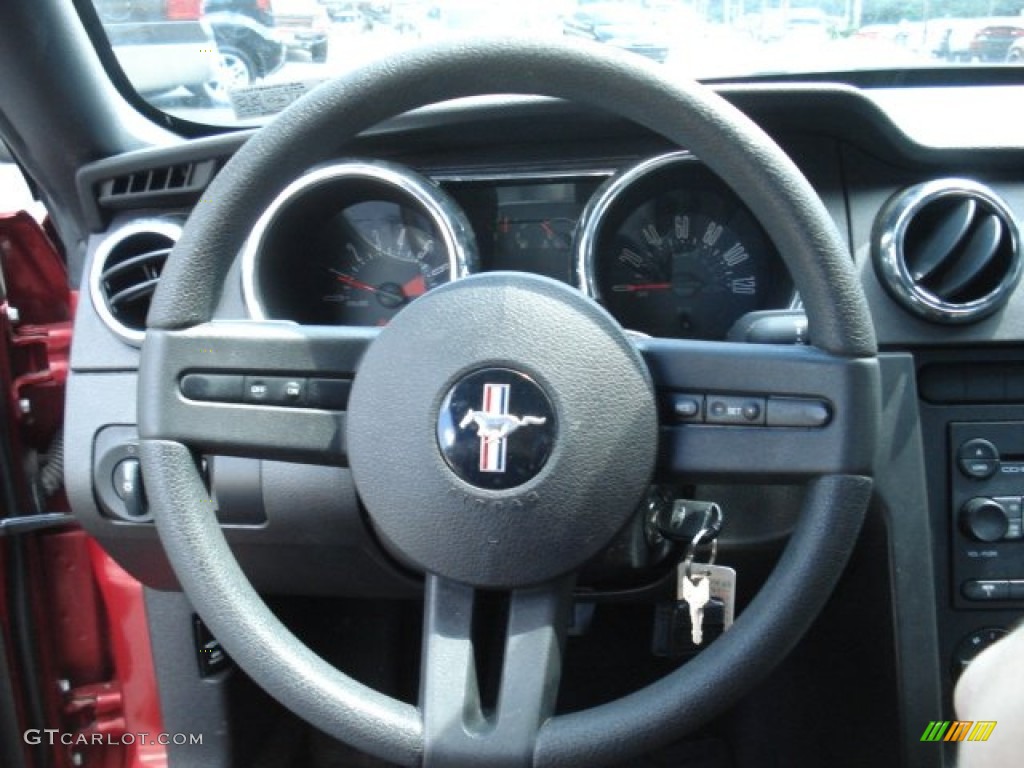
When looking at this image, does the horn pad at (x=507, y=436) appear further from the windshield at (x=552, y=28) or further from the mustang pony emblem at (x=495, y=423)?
the windshield at (x=552, y=28)

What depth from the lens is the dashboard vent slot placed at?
5.65 feet

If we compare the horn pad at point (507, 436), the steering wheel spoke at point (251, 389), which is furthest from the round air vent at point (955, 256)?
the steering wheel spoke at point (251, 389)

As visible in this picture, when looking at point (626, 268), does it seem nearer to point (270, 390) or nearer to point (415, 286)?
point (415, 286)

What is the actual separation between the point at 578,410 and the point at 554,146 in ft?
2.41

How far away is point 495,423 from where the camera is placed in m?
1.08

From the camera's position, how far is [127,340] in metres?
1.65

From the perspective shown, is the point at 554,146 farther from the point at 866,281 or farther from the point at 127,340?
the point at 127,340

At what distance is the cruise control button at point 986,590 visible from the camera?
159cm

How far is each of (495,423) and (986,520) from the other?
2.73 ft

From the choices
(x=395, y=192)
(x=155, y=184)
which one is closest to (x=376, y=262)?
(x=395, y=192)

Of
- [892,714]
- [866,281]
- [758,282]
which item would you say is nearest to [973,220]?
[866,281]

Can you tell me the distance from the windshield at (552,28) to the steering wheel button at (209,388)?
0.70 meters

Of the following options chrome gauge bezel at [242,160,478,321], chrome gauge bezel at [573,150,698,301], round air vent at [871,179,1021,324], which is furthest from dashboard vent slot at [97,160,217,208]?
round air vent at [871,179,1021,324]
